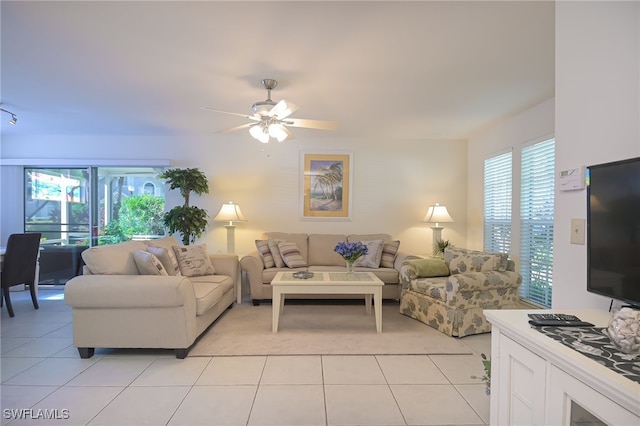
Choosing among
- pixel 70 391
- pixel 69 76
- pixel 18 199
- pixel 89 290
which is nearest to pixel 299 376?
pixel 70 391

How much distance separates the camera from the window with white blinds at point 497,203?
4309 mm

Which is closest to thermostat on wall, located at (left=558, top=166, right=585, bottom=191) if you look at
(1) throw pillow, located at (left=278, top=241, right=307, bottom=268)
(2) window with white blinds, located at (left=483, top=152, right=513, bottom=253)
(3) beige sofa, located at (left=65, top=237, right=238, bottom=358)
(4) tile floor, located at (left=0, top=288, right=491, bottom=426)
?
(4) tile floor, located at (left=0, top=288, right=491, bottom=426)

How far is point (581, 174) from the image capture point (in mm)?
1450

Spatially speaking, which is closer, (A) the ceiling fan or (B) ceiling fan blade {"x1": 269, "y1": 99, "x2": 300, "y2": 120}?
(B) ceiling fan blade {"x1": 269, "y1": 99, "x2": 300, "y2": 120}

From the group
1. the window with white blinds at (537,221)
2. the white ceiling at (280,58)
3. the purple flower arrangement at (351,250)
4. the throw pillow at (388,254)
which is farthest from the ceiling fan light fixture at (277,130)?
the window with white blinds at (537,221)

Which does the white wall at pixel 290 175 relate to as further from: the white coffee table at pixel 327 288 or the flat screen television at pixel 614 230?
the flat screen television at pixel 614 230

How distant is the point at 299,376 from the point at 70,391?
1527 millimetres

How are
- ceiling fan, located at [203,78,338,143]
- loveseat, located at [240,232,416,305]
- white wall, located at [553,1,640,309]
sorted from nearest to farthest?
white wall, located at [553,1,640,309] < ceiling fan, located at [203,78,338,143] < loveseat, located at [240,232,416,305]

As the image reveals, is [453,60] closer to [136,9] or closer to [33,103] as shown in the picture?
[136,9]

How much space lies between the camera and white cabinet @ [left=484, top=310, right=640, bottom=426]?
81cm

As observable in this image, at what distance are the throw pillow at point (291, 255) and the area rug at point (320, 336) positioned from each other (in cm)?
67

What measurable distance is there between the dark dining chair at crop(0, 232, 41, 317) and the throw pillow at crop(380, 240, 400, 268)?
14.5ft

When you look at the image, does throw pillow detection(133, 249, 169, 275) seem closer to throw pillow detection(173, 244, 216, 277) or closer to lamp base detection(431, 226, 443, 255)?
throw pillow detection(173, 244, 216, 277)

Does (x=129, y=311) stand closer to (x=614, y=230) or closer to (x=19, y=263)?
(x=19, y=263)
